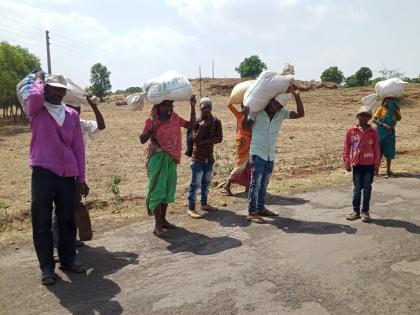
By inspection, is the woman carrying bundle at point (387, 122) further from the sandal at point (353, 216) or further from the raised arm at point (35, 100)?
the raised arm at point (35, 100)

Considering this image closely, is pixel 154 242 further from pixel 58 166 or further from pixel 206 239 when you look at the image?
pixel 58 166

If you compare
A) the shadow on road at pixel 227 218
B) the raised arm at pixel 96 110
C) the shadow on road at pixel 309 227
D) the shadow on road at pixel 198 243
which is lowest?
the shadow on road at pixel 198 243

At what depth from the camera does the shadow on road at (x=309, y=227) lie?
17.1 feet

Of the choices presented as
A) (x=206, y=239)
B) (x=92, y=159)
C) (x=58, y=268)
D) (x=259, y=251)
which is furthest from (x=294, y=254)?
(x=92, y=159)

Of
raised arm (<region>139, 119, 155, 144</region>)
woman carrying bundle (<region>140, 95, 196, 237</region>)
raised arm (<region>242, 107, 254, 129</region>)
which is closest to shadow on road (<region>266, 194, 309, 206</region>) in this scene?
raised arm (<region>242, 107, 254, 129</region>)

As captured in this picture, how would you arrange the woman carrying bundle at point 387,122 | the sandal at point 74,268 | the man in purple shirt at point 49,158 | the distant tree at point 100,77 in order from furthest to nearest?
the distant tree at point 100,77 → the woman carrying bundle at point 387,122 → the sandal at point 74,268 → the man in purple shirt at point 49,158

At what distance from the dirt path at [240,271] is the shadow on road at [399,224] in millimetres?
12

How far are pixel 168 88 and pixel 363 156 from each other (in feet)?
8.37

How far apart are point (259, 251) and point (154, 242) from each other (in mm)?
1192

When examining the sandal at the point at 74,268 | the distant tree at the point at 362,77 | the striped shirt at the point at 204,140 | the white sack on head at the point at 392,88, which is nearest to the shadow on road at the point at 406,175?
the white sack on head at the point at 392,88

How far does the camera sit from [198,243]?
4.94 m

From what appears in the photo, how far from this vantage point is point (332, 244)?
15.6ft

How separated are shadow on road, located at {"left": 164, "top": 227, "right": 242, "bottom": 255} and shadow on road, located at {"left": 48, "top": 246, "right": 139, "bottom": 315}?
0.50m

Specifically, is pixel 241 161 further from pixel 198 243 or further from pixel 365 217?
pixel 198 243
